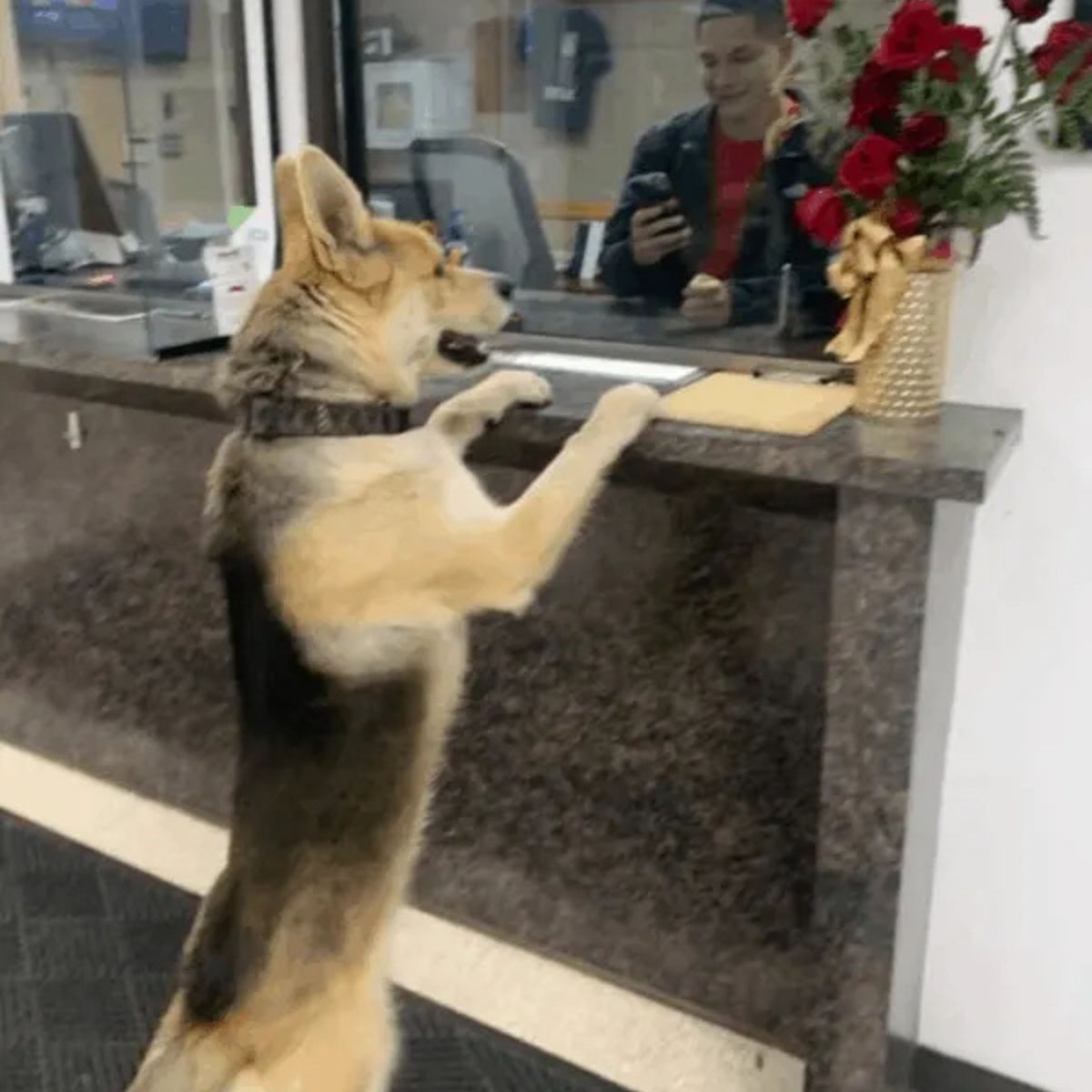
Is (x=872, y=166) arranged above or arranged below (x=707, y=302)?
above

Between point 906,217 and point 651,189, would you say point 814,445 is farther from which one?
point 651,189

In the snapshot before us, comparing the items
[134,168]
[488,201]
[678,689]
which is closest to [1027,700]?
[678,689]

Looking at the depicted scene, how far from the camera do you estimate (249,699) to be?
5.33 ft

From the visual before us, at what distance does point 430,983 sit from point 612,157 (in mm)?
1418

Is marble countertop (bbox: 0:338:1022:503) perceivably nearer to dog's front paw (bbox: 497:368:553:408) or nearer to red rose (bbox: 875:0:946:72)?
dog's front paw (bbox: 497:368:553:408)

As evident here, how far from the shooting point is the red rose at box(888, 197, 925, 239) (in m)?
1.49

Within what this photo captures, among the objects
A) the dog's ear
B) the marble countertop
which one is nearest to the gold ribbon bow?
the marble countertop

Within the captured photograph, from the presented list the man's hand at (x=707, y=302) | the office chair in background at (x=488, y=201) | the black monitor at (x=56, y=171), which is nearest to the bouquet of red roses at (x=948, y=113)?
the man's hand at (x=707, y=302)

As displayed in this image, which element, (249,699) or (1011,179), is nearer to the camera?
(1011,179)

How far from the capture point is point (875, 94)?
4.77 feet

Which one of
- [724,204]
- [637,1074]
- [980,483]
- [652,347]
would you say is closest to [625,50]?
[724,204]

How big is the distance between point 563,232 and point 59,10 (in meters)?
1.23

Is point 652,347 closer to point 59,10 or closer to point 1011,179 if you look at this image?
point 1011,179

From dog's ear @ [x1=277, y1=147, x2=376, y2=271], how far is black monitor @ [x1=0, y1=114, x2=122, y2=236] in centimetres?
130
